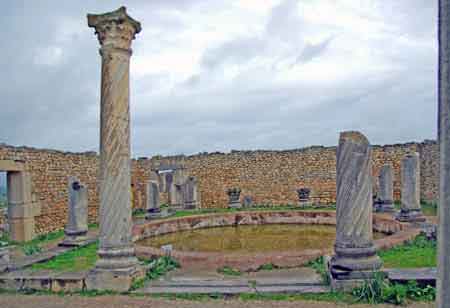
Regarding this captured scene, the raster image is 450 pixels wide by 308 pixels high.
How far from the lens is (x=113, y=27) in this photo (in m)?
6.14

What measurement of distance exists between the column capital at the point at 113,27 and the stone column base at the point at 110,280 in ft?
10.8

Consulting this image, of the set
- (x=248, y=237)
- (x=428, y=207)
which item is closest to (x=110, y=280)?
(x=248, y=237)

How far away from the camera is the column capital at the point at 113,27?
6.12 m

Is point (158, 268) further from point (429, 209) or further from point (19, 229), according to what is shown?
point (429, 209)

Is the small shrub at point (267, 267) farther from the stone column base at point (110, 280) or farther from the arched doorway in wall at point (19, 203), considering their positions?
the arched doorway in wall at point (19, 203)

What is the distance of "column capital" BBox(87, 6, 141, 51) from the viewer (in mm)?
6121

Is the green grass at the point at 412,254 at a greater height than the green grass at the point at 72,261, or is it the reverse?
the green grass at the point at 412,254

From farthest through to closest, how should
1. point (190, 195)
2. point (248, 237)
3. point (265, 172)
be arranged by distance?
1. point (265, 172)
2. point (190, 195)
3. point (248, 237)

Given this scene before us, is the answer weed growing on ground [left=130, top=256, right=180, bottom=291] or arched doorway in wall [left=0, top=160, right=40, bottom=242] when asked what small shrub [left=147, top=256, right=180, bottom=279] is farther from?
arched doorway in wall [left=0, top=160, right=40, bottom=242]

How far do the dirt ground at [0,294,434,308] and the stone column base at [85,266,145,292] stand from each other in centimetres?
27

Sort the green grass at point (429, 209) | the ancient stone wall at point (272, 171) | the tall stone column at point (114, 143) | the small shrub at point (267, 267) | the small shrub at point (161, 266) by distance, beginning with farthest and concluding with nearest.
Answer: the ancient stone wall at point (272, 171) < the green grass at point (429, 209) < the small shrub at point (267, 267) < the small shrub at point (161, 266) < the tall stone column at point (114, 143)

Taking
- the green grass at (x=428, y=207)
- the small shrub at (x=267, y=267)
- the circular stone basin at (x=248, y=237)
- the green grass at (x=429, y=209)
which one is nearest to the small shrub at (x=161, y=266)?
the circular stone basin at (x=248, y=237)

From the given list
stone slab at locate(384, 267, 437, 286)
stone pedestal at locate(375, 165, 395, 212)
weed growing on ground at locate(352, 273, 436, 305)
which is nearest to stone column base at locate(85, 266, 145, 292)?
weed growing on ground at locate(352, 273, 436, 305)

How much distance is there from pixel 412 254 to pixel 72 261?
251 inches
